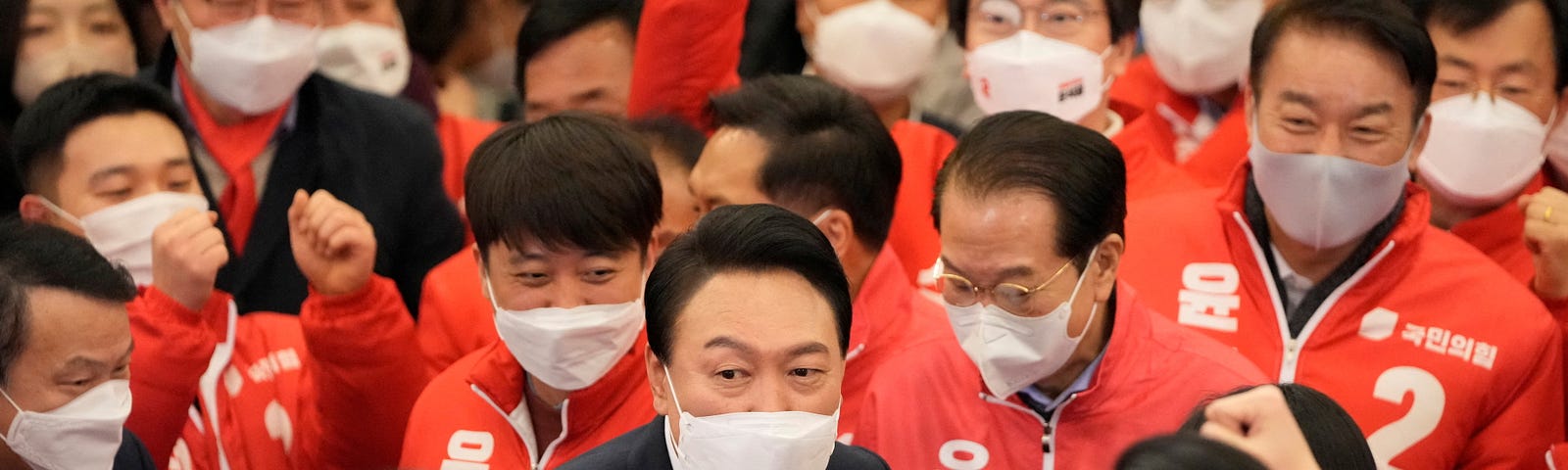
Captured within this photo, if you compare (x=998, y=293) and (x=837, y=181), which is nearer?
(x=998, y=293)

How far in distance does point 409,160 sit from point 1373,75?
250 cm

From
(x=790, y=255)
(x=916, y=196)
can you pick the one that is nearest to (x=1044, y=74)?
(x=916, y=196)

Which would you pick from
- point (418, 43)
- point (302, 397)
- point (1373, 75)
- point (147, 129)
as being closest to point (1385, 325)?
point (1373, 75)

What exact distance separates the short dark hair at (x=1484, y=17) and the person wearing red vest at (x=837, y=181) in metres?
1.32

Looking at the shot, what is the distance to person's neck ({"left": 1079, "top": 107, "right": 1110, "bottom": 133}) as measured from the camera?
201 inches

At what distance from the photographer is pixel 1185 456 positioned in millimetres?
2166

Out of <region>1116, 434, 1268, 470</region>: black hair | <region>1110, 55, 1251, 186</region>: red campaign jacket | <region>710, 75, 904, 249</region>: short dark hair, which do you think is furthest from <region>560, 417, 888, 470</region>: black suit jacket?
<region>1110, 55, 1251, 186</region>: red campaign jacket

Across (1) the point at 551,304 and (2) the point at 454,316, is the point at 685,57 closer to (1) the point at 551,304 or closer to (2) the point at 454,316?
(2) the point at 454,316

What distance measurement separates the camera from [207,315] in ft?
13.9

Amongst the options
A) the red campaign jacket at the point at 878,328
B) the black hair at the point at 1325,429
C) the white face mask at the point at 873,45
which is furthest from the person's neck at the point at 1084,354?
the white face mask at the point at 873,45

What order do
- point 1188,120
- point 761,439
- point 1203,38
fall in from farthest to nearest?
1. point 1188,120
2. point 1203,38
3. point 761,439

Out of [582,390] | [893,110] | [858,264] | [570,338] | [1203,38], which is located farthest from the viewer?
[893,110]

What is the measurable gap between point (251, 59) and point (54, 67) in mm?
786

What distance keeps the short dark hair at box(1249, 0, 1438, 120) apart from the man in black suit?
1400mm
